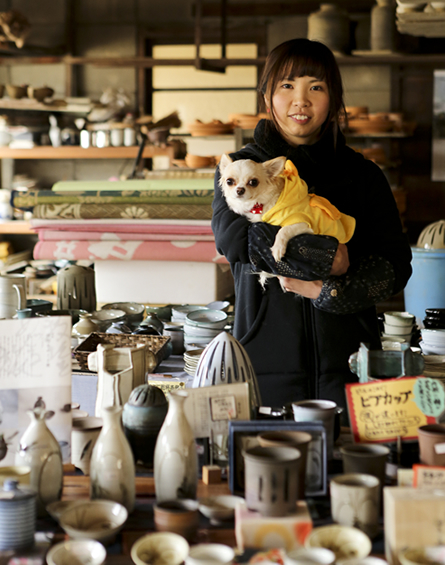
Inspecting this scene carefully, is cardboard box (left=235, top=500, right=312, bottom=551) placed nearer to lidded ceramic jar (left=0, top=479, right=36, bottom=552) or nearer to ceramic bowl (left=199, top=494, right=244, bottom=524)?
ceramic bowl (left=199, top=494, right=244, bottom=524)

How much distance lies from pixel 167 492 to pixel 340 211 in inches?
34.4

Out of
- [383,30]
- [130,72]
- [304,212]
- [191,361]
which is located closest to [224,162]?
[304,212]

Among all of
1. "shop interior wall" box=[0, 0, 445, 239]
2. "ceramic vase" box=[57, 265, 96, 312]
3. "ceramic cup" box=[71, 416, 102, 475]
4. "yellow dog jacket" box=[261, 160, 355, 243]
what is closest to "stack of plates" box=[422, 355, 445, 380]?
"yellow dog jacket" box=[261, 160, 355, 243]

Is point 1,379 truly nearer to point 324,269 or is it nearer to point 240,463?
point 240,463

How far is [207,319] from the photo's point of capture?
87.6 inches

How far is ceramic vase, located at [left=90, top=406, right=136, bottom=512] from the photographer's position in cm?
105

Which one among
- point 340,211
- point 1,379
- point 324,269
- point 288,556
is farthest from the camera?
point 340,211

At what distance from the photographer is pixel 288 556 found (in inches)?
34.2

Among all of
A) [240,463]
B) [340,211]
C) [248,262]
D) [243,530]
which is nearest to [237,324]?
[248,262]

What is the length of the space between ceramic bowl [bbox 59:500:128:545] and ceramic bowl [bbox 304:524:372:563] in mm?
290

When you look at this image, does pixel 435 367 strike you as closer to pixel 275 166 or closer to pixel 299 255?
pixel 299 255

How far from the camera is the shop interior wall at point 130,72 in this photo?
595 cm

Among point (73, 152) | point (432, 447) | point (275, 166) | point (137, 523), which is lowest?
point (137, 523)

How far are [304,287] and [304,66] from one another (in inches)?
20.6
